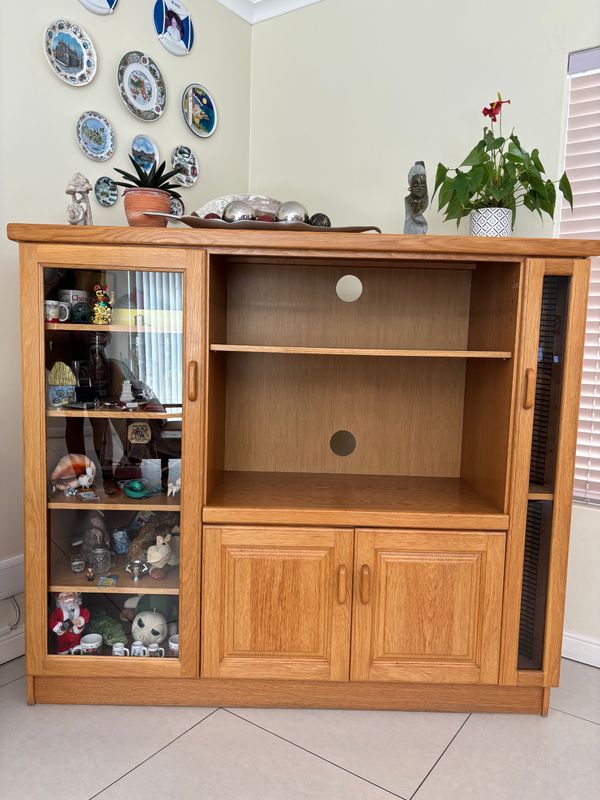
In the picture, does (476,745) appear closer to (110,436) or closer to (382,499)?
(382,499)

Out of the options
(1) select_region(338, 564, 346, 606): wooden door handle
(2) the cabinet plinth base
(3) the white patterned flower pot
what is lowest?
(2) the cabinet plinth base

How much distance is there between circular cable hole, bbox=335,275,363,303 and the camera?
2154 millimetres

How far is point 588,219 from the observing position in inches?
79.8

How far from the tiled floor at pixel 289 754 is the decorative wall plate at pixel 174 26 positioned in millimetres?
2422

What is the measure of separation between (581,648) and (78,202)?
7.72 ft

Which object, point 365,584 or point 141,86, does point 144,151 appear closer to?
point 141,86

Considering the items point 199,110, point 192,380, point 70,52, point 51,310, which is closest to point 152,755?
point 192,380

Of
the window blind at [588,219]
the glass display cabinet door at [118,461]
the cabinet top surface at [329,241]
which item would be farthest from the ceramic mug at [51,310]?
the window blind at [588,219]

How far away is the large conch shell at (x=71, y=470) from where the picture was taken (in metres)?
1.75

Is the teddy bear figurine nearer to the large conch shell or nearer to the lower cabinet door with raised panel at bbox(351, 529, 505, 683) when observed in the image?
the large conch shell

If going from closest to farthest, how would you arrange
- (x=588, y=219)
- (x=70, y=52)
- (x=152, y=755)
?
(x=152, y=755)
(x=70, y=52)
(x=588, y=219)

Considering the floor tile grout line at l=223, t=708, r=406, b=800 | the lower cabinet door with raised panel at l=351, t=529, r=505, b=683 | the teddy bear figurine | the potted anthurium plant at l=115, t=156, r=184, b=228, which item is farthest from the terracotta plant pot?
the floor tile grout line at l=223, t=708, r=406, b=800

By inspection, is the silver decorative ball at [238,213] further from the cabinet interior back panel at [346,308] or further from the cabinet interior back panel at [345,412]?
the cabinet interior back panel at [345,412]

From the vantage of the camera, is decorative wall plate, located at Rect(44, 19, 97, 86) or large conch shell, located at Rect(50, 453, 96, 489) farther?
decorative wall plate, located at Rect(44, 19, 97, 86)
